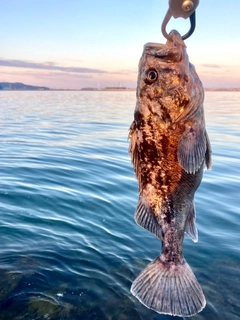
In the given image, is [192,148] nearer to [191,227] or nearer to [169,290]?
[191,227]

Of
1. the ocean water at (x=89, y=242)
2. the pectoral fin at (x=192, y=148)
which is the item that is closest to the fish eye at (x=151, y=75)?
the pectoral fin at (x=192, y=148)

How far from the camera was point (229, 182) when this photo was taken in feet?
37.0

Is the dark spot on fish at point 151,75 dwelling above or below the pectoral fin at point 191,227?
above

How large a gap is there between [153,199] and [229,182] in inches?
319

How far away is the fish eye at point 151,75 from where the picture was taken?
11.4 feet

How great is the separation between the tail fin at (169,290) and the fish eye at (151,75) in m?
1.95

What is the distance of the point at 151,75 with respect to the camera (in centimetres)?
348

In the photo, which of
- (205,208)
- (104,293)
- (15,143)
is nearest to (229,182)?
(205,208)

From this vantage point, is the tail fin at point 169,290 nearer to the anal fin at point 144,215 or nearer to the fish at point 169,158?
the fish at point 169,158

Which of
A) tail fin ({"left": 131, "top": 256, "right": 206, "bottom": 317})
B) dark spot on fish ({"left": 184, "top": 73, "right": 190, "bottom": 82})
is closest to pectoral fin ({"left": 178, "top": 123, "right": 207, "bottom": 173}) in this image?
dark spot on fish ({"left": 184, "top": 73, "right": 190, "bottom": 82})

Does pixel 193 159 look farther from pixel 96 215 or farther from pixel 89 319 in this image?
pixel 96 215

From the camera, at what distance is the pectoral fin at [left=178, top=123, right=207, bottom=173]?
3236 millimetres

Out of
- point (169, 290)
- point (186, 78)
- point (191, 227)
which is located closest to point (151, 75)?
point (186, 78)

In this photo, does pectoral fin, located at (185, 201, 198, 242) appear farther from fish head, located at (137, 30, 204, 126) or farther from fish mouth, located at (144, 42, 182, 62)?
fish mouth, located at (144, 42, 182, 62)
